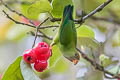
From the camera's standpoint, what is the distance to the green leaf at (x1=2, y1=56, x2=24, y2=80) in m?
0.84

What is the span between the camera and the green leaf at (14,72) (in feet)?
2.76

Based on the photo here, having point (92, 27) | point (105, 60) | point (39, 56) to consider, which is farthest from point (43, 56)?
point (92, 27)

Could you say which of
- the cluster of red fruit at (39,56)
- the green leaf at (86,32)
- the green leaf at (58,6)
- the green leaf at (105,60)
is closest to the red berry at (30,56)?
the cluster of red fruit at (39,56)

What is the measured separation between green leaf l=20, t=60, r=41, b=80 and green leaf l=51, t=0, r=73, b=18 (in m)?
0.16

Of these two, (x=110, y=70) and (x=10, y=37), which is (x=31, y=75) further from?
(x=10, y=37)

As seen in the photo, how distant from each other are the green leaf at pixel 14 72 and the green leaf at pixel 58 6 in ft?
0.56

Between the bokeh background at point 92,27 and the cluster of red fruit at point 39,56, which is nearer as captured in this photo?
the cluster of red fruit at point 39,56

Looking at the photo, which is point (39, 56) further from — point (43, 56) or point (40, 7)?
point (40, 7)

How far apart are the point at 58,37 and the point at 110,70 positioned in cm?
61

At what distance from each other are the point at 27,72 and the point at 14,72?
2.9 inches

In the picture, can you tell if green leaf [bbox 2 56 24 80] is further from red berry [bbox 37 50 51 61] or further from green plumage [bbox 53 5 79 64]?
green plumage [bbox 53 5 79 64]

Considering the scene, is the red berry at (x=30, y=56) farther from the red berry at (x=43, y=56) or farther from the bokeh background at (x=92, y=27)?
the bokeh background at (x=92, y=27)

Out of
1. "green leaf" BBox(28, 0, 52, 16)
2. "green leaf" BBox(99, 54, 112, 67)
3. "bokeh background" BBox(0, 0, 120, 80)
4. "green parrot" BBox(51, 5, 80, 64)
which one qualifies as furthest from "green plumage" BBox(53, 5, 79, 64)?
"bokeh background" BBox(0, 0, 120, 80)

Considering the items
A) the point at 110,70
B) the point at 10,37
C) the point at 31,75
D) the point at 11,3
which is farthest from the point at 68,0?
the point at 10,37
